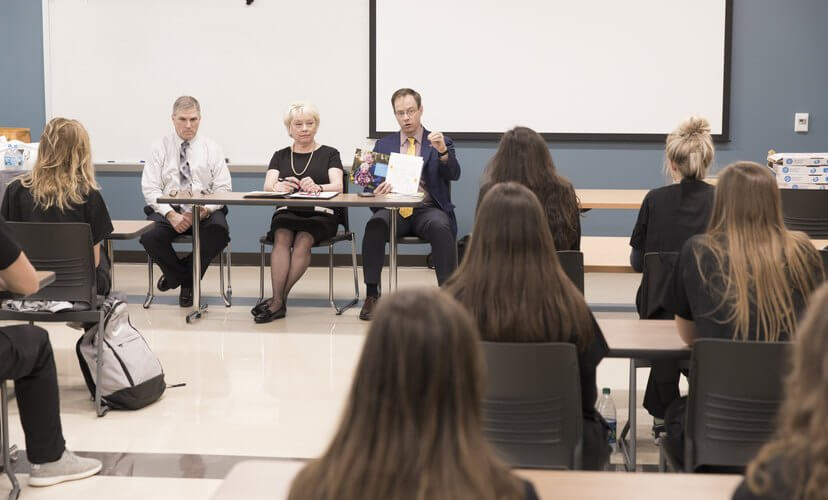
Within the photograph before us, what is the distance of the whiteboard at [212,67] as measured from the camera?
7.50m

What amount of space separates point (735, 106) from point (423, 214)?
9.49 feet

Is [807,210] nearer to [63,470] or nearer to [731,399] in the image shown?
[731,399]

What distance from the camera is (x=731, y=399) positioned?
2342 mm

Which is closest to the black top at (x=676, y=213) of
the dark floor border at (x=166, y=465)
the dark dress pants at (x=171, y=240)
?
the dark floor border at (x=166, y=465)

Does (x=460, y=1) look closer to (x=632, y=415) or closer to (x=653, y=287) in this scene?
(x=653, y=287)

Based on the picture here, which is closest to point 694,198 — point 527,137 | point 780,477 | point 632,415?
point 527,137

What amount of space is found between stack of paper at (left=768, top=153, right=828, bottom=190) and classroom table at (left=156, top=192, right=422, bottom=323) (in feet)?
6.30

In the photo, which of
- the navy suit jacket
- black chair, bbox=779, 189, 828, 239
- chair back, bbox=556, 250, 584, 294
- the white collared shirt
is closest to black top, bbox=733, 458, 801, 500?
chair back, bbox=556, 250, 584, 294

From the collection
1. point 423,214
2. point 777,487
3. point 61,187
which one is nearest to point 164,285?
point 423,214

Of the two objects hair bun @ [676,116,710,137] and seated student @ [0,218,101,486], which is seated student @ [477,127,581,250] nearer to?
hair bun @ [676,116,710,137]

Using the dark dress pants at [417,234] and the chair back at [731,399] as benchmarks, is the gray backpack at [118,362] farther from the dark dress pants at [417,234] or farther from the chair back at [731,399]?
the chair back at [731,399]

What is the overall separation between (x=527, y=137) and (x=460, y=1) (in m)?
3.98

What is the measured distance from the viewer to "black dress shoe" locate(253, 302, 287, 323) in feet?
18.9

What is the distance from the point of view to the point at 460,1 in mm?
7348
